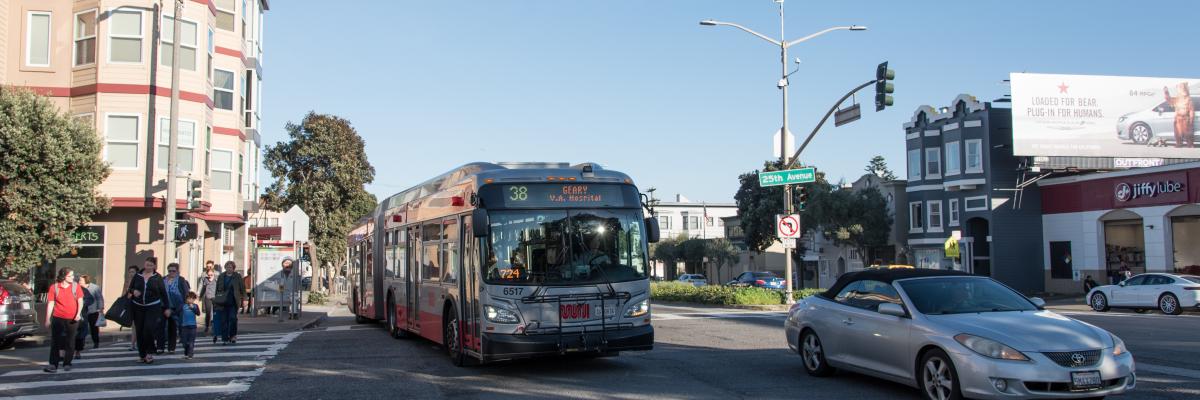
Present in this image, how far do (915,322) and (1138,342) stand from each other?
8.86m

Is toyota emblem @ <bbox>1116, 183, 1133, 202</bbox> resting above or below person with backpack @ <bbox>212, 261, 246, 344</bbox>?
above

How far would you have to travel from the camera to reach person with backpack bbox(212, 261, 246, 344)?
655 inches

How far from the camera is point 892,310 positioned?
9102mm

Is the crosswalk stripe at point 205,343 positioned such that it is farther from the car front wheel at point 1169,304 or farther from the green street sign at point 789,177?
the car front wheel at point 1169,304

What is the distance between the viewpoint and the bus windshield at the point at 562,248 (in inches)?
441

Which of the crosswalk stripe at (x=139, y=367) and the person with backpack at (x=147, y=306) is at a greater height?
the person with backpack at (x=147, y=306)

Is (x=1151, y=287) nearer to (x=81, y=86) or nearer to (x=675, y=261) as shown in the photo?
(x=81, y=86)

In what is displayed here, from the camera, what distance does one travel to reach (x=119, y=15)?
23156 millimetres

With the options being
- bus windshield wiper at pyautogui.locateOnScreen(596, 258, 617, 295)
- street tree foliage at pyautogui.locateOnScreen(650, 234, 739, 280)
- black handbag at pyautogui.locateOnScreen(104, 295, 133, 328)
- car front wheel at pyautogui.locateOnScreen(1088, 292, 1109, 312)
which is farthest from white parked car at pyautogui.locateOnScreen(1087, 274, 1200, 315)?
street tree foliage at pyautogui.locateOnScreen(650, 234, 739, 280)

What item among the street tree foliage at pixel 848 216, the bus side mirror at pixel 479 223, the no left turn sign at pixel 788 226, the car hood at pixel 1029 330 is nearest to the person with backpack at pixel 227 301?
the bus side mirror at pixel 479 223

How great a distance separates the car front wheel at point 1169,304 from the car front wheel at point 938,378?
845 inches

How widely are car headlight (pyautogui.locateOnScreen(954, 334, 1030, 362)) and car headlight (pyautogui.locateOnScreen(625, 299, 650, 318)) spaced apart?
166 inches

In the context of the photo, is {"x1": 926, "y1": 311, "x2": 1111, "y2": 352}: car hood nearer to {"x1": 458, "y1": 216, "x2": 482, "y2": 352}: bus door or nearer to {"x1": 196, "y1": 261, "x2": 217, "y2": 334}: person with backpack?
{"x1": 458, "y1": 216, "x2": 482, "y2": 352}: bus door

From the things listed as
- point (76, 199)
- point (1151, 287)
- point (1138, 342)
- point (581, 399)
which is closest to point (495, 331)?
point (581, 399)
